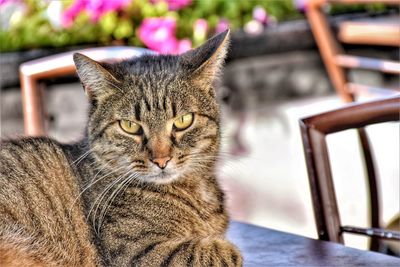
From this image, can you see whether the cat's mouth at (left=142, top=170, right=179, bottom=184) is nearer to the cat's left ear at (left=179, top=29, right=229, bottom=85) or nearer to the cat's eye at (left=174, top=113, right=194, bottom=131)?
the cat's eye at (left=174, top=113, right=194, bottom=131)

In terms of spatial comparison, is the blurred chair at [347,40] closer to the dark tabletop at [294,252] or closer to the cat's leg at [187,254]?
the dark tabletop at [294,252]

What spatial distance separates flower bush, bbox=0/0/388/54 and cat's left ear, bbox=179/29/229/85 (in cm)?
299

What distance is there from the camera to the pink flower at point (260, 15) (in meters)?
6.36

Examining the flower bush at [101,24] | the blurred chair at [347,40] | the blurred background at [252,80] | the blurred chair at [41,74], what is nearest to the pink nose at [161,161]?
the blurred chair at [41,74]

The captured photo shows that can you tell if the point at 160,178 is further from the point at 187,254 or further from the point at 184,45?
the point at 184,45

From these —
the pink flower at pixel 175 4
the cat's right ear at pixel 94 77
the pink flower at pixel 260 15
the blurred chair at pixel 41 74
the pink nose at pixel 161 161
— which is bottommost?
the pink nose at pixel 161 161

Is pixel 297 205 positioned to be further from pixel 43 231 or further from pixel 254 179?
pixel 43 231

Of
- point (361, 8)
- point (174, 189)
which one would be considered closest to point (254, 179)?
point (361, 8)

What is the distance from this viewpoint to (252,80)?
20.5ft

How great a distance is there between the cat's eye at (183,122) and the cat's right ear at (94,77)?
19 cm

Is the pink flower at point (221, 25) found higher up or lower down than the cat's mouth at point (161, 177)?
higher up

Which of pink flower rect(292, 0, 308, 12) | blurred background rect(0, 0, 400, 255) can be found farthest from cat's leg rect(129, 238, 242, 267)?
pink flower rect(292, 0, 308, 12)

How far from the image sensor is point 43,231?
2016 mm

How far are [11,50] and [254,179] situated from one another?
70.0 inches
